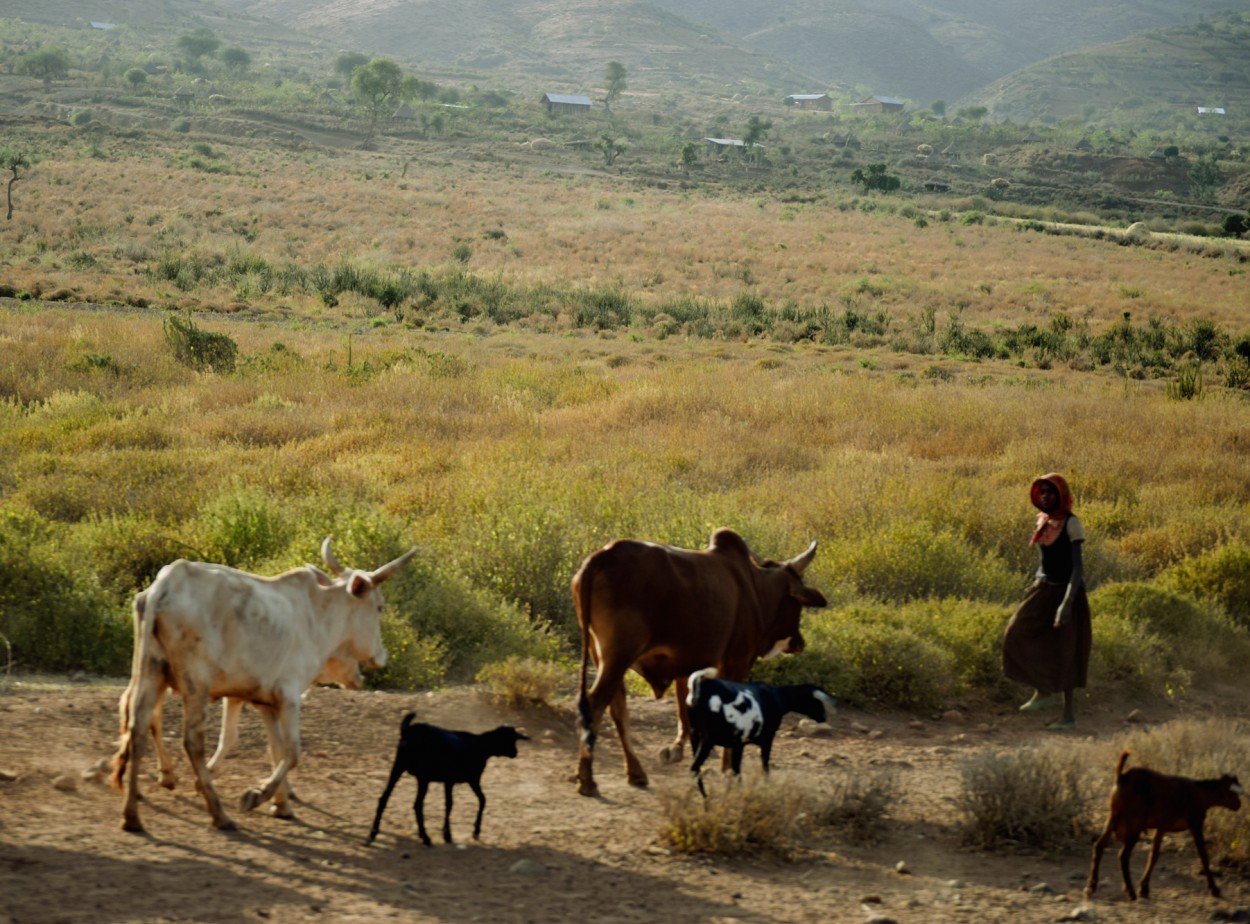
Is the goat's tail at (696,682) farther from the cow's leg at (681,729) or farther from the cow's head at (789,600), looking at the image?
the cow's head at (789,600)

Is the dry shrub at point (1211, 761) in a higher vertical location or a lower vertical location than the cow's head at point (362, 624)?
lower

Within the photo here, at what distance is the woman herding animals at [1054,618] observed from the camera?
8969 mm

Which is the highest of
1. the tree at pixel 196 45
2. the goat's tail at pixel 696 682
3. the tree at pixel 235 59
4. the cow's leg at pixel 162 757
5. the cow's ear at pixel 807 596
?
the tree at pixel 196 45

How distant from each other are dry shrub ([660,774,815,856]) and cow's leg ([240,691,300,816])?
183 centimetres

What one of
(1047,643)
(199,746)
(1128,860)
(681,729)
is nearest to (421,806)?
(199,746)

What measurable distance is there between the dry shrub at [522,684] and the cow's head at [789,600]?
5.09 ft

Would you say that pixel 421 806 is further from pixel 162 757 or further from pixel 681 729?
pixel 681 729

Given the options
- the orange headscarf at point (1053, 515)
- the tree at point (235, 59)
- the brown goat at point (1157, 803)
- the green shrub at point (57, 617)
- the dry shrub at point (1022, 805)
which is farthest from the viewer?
the tree at point (235, 59)

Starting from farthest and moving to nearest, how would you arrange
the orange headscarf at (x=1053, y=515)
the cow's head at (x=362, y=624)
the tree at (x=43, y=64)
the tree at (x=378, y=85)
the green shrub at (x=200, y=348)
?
the tree at (x=378, y=85)
the tree at (x=43, y=64)
the green shrub at (x=200, y=348)
the orange headscarf at (x=1053, y=515)
the cow's head at (x=362, y=624)

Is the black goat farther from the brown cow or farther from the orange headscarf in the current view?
the orange headscarf

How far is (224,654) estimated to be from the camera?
580 centimetres

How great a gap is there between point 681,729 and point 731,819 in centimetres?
116

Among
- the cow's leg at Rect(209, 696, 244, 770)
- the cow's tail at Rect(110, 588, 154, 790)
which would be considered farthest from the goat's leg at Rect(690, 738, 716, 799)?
the cow's tail at Rect(110, 588, 154, 790)

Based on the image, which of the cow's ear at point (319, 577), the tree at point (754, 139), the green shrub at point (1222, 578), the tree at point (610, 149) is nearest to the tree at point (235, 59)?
the tree at point (754, 139)
